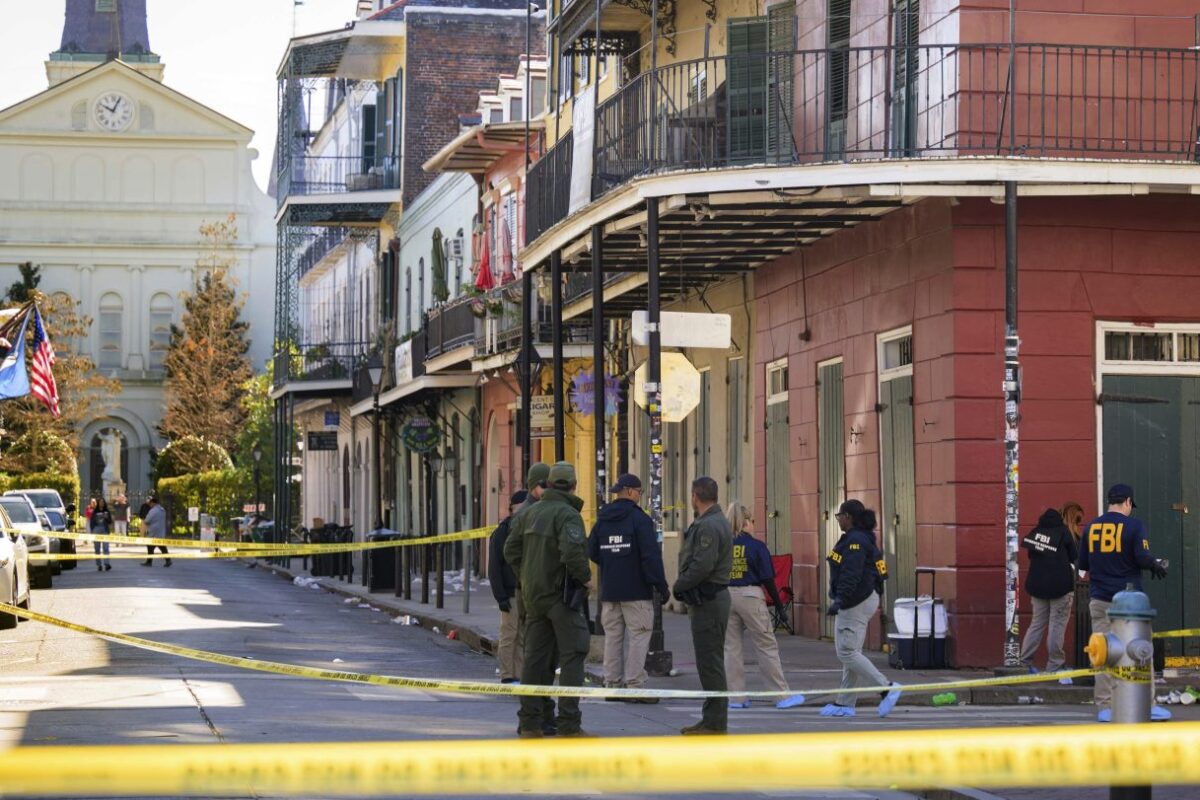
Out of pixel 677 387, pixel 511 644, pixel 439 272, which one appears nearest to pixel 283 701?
pixel 511 644

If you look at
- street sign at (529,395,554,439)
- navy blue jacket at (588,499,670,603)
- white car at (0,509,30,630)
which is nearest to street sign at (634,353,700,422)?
navy blue jacket at (588,499,670,603)

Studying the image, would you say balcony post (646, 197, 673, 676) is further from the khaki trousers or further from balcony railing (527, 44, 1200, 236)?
the khaki trousers

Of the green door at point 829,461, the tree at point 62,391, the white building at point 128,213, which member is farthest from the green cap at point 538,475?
the white building at point 128,213

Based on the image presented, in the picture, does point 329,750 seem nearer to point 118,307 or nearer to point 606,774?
point 606,774

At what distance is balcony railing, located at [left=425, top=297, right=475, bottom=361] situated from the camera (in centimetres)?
3481

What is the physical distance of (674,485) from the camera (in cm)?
2706

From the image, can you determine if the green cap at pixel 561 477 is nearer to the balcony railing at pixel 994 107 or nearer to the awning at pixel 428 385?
the balcony railing at pixel 994 107

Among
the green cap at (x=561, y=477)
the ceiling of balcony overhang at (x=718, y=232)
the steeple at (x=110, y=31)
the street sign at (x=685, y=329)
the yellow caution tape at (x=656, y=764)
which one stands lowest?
the yellow caution tape at (x=656, y=764)

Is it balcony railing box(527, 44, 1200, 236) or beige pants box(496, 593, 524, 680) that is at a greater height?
balcony railing box(527, 44, 1200, 236)

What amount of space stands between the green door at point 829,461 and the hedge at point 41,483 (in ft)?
Result: 163

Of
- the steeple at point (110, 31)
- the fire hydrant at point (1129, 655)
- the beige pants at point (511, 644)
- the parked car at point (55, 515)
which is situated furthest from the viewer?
the steeple at point (110, 31)

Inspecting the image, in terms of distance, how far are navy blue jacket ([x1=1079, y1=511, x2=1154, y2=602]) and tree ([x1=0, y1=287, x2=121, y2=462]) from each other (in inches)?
2307

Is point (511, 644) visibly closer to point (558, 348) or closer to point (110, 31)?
point (558, 348)

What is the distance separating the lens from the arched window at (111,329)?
8456 centimetres
